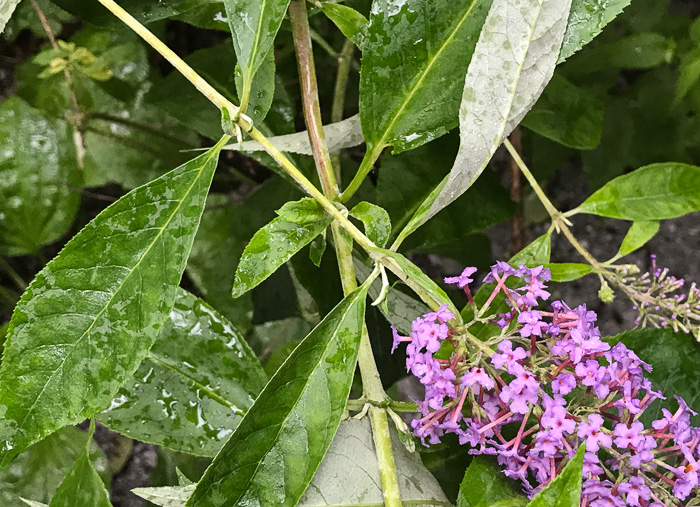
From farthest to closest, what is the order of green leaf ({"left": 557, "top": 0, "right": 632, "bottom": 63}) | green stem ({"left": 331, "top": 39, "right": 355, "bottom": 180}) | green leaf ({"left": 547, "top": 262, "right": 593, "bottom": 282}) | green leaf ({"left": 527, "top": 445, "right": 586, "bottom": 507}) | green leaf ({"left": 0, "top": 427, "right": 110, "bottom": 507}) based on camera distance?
green leaf ({"left": 0, "top": 427, "right": 110, "bottom": 507}), green stem ({"left": 331, "top": 39, "right": 355, "bottom": 180}), green leaf ({"left": 547, "top": 262, "right": 593, "bottom": 282}), green leaf ({"left": 557, "top": 0, "right": 632, "bottom": 63}), green leaf ({"left": 527, "top": 445, "right": 586, "bottom": 507})

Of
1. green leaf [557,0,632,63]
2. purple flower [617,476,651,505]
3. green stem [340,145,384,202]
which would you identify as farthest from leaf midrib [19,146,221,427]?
purple flower [617,476,651,505]

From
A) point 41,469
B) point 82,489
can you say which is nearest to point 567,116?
point 82,489

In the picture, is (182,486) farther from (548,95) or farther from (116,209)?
(548,95)

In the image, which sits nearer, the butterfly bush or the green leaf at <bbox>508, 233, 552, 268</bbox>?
the butterfly bush

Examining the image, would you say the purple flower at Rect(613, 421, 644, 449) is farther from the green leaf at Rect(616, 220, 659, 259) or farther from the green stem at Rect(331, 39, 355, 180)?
the green stem at Rect(331, 39, 355, 180)

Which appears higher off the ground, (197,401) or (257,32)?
(257,32)

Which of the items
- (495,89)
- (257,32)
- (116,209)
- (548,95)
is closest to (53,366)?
(116,209)

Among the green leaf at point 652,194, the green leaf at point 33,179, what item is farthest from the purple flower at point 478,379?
the green leaf at point 33,179

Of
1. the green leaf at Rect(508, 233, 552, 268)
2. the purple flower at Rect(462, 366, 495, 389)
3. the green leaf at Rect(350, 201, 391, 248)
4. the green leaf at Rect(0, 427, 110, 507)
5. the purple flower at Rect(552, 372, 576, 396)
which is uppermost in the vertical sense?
the green leaf at Rect(350, 201, 391, 248)
